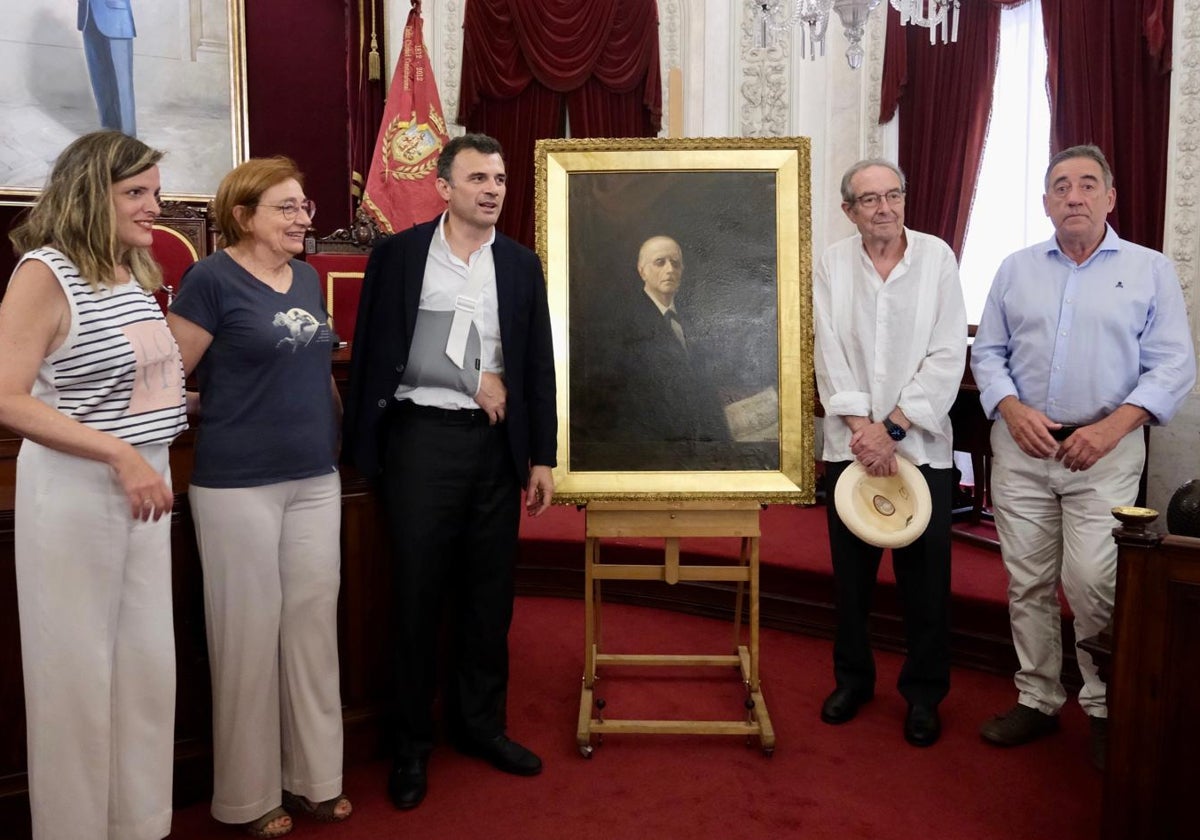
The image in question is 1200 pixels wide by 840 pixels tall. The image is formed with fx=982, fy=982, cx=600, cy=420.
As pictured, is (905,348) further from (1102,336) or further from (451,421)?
(451,421)

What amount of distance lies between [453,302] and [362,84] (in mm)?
3907

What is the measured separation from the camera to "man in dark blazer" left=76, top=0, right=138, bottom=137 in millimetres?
5266

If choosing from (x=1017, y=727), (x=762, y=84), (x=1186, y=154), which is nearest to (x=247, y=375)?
(x=1017, y=727)

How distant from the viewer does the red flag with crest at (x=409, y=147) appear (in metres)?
5.34

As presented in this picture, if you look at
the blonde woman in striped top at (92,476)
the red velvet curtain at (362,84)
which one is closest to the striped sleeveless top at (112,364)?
the blonde woman in striped top at (92,476)

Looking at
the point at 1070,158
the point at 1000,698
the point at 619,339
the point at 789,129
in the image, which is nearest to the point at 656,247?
the point at 619,339

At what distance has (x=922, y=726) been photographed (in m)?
2.97

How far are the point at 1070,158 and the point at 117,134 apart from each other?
2469mm

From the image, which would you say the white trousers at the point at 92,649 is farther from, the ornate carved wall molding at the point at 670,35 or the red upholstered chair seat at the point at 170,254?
the ornate carved wall molding at the point at 670,35

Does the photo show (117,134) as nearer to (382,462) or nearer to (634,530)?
(382,462)

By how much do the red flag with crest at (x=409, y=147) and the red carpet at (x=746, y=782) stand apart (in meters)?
2.86

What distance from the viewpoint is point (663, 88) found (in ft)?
20.6

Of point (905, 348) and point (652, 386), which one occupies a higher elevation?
point (905, 348)

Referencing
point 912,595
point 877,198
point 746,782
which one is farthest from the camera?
point 912,595
